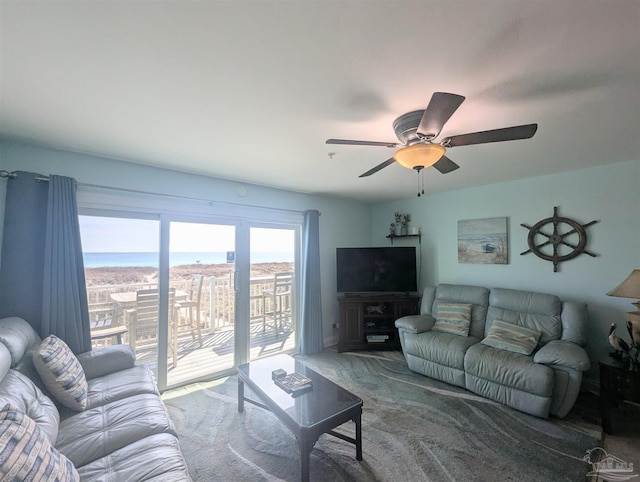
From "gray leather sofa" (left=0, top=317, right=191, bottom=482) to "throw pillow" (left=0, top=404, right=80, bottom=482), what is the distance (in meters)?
0.22

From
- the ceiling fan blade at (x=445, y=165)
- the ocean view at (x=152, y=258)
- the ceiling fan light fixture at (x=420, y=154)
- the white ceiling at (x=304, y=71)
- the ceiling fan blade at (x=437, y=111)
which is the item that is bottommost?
A: the ocean view at (x=152, y=258)

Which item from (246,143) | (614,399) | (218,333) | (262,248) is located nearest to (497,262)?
(614,399)

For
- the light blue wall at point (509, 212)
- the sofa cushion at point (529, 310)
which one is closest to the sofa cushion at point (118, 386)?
the light blue wall at point (509, 212)

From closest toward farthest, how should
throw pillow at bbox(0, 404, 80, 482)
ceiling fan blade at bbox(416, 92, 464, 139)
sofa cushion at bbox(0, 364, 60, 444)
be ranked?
throw pillow at bbox(0, 404, 80, 482) → ceiling fan blade at bbox(416, 92, 464, 139) → sofa cushion at bbox(0, 364, 60, 444)

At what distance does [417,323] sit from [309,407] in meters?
1.99

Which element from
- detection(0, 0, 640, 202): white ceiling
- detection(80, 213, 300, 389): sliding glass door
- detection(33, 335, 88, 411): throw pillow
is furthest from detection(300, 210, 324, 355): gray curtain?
detection(33, 335, 88, 411): throw pillow

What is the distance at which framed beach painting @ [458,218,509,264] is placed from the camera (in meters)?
3.55

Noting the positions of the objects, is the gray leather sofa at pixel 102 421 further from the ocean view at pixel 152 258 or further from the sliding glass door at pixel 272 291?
the sliding glass door at pixel 272 291

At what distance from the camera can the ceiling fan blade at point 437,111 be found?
1230 millimetres

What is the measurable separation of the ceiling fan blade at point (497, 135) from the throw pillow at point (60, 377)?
283 centimetres

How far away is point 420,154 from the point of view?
165 centimetres

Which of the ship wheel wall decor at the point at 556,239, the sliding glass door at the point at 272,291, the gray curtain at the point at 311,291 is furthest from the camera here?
the gray curtain at the point at 311,291

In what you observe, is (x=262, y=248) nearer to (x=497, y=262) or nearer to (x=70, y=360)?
(x=70, y=360)

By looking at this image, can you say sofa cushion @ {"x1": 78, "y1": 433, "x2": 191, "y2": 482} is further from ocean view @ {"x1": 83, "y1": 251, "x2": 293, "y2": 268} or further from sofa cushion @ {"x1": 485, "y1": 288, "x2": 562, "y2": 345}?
sofa cushion @ {"x1": 485, "y1": 288, "x2": 562, "y2": 345}
